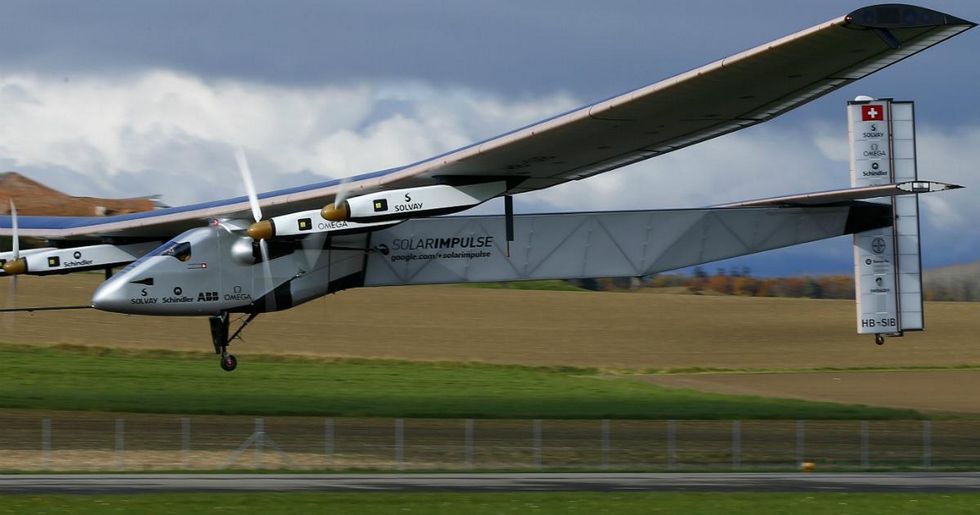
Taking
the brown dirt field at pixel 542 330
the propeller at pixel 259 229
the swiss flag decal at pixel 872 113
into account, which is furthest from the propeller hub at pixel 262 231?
the brown dirt field at pixel 542 330

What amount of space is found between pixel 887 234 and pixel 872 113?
151 inches

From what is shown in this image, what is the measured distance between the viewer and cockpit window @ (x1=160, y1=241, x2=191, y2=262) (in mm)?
31188

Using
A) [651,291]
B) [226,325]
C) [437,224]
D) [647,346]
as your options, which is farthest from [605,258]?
[651,291]

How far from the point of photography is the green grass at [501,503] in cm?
2623

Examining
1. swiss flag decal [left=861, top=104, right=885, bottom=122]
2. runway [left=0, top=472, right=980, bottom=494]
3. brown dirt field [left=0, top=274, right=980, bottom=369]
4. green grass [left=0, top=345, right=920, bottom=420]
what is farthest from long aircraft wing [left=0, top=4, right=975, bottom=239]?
brown dirt field [left=0, top=274, right=980, bottom=369]

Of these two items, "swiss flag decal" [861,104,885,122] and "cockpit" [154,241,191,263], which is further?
"swiss flag decal" [861,104,885,122]

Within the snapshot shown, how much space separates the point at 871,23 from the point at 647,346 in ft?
151

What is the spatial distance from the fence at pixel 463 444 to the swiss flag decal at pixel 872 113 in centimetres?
1060

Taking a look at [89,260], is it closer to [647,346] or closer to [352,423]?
[352,423]

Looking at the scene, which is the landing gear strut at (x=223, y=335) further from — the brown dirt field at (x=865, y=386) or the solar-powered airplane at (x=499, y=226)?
the brown dirt field at (x=865, y=386)

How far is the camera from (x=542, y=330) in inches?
2660

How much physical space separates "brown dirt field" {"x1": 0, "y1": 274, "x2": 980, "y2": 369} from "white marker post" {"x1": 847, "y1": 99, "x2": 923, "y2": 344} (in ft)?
74.3

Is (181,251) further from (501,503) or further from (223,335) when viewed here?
(501,503)

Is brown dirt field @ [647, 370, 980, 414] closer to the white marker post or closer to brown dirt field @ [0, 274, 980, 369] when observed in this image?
brown dirt field @ [0, 274, 980, 369]
